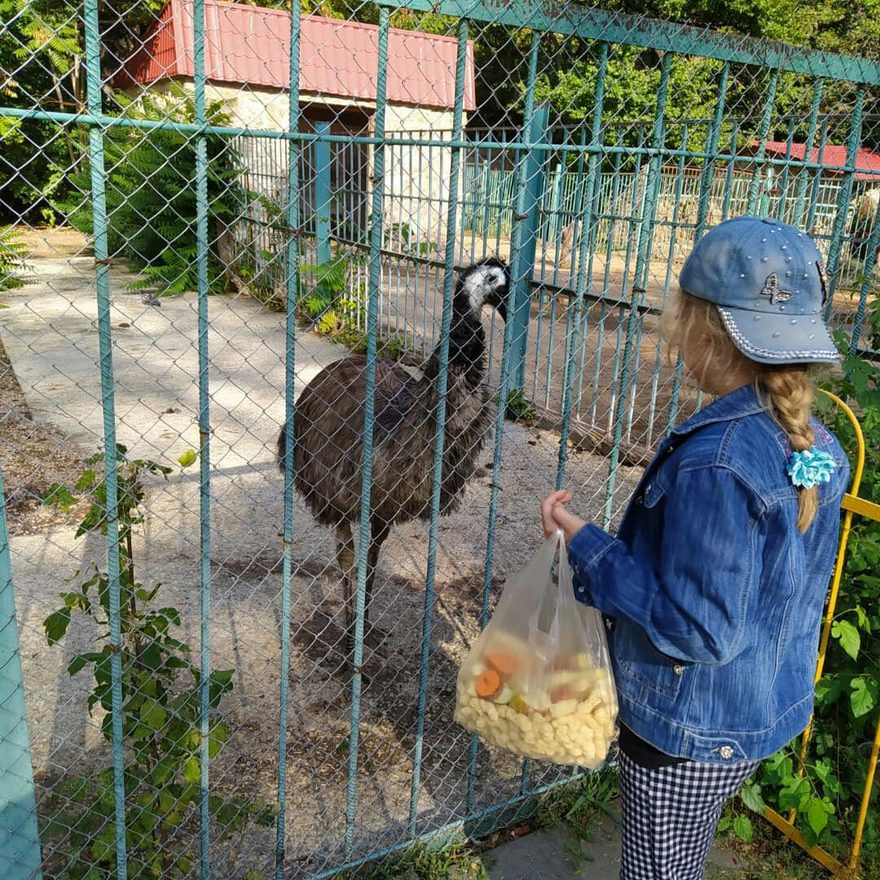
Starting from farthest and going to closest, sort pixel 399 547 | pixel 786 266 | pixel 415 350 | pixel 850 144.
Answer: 1. pixel 415 350
2. pixel 399 547
3. pixel 850 144
4. pixel 786 266

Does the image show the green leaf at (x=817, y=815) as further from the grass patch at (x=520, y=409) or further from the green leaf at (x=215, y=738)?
the grass patch at (x=520, y=409)

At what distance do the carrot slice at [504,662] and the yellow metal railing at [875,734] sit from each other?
1.17 metres

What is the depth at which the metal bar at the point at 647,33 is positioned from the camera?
7.25ft

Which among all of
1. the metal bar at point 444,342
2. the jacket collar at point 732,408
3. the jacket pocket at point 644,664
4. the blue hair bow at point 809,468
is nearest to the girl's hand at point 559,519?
the jacket pocket at point 644,664

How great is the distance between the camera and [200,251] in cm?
188

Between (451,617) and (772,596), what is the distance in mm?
2844

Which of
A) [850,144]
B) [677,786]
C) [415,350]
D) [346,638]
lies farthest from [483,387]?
[415,350]

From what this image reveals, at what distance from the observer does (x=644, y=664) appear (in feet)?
5.86

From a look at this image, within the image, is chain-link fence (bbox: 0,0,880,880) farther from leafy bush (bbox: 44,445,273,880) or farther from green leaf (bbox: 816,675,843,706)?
green leaf (bbox: 816,675,843,706)

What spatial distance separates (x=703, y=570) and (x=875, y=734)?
1.69 m

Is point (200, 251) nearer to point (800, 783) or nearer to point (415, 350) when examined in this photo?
point (800, 783)

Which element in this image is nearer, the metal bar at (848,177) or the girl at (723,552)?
the girl at (723,552)

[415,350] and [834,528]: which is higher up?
[834,528]

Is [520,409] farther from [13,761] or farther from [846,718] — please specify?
[13,761]
